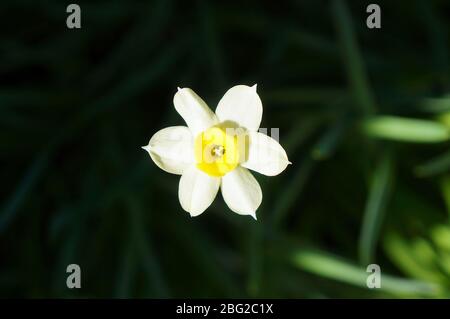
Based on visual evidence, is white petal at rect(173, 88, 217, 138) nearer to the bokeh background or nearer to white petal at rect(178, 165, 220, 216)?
white petal at rect(178, 165, 220, 216)

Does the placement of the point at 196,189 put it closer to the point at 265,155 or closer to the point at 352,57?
the point at 265,155

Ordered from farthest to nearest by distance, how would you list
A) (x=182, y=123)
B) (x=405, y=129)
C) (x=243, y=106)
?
(x=182, y=123)
(x=405, y=129)
(x=243, y=106)

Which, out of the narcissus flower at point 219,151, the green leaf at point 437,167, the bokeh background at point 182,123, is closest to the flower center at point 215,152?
the narcissus flower at point 219,151

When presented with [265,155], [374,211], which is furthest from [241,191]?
[374,211]

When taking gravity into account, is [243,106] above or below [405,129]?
below

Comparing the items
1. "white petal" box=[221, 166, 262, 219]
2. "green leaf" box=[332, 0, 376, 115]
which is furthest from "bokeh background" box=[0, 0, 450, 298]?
"white petal" box=[221, 166, 262, 219]

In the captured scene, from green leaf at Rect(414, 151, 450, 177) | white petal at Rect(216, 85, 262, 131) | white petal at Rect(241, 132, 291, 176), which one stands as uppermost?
green leaf at Rect(414, 151, 450, 177)
